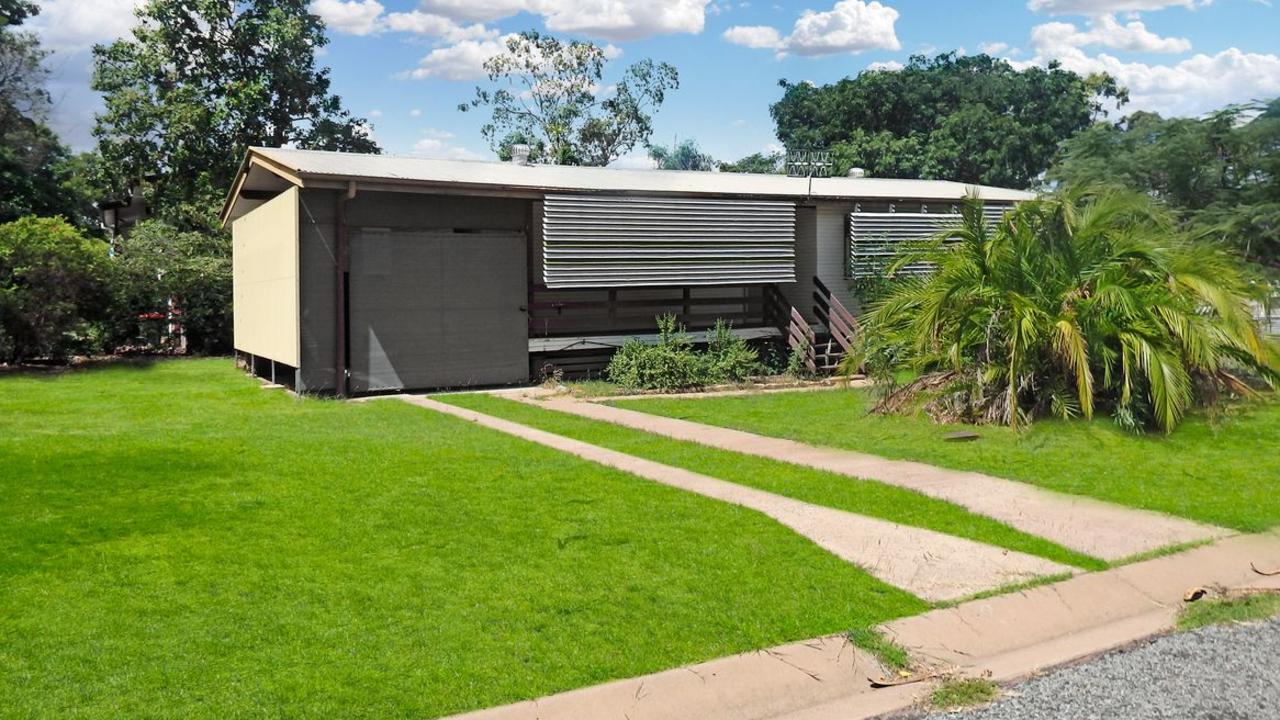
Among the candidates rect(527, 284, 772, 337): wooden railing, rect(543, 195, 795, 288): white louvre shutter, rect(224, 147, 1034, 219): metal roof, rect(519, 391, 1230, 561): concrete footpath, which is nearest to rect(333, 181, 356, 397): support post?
rect(224, 147, 1034, 219): metal roof

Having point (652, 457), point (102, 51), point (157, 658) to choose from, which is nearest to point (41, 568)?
point (157, 658)

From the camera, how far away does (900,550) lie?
21.5 feet

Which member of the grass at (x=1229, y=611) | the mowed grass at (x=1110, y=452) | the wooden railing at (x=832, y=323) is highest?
the wooden railing at (x=832, y=323)

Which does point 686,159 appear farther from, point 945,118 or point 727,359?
point 727,359

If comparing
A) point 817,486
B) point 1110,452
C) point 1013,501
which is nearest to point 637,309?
point 1110,452

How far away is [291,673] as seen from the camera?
14.3 feet

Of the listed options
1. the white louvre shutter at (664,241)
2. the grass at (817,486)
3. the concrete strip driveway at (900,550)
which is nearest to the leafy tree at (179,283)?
the white louvre shutter at (664,241)

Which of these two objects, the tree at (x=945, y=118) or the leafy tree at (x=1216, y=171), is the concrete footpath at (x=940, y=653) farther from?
the tree at (x=945, y=118)

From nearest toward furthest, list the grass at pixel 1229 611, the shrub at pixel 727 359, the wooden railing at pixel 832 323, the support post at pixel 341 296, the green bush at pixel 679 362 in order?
1. the grass at pixel 1229 611
2. the support post at pixel 341 296
3. the green bush at pixel 679 362
4. the shrub at pixel 727 359
5. the wooden railing at pixel 832 323

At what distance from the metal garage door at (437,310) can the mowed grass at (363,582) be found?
5.61 meters

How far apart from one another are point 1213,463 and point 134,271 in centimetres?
1944

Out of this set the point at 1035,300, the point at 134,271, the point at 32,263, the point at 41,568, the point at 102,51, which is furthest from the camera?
the point at 102,51

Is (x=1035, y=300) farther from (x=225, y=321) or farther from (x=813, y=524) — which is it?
(x=225, y=321)

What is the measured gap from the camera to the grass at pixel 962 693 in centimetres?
446
